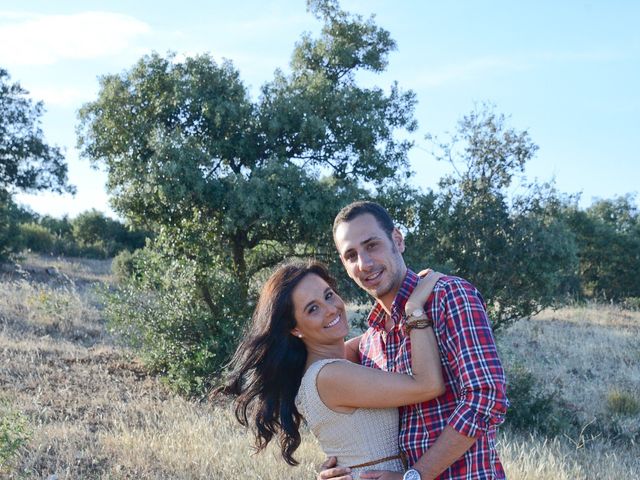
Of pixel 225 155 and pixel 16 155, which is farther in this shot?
pixel 16 155

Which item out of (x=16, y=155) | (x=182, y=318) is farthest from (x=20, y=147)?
(x=182, y=318)

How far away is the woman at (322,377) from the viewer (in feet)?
9.82

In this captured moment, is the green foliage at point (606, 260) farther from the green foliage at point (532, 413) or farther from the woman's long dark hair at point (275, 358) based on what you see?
the woman's long dark hair at point (275, 358)

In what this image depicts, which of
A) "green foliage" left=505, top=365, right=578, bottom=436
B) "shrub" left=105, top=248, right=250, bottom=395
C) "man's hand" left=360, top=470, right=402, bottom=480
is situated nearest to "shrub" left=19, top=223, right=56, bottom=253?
"shrub" left=105, top=248, right=250, bottom=395

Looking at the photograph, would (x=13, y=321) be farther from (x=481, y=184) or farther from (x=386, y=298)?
(x=386, y=298)

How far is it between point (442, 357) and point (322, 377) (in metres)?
0.51

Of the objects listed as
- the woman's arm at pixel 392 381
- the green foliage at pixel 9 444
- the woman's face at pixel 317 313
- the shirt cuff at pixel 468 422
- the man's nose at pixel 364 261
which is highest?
the man's nose at pixel 364 261

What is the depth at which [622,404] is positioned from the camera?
32.6 feet

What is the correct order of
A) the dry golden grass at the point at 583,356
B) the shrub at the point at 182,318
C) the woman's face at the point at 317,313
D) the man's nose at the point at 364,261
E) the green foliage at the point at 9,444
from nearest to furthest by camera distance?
the man's nose at the point at 364,261 → the woman's face at the point at 317,313 → the green foliage at the point at 9,444 → the shrub at the point at 182,318 → the dry golden grass at the point at 583,356

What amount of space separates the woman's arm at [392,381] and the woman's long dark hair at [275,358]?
1.12 ft

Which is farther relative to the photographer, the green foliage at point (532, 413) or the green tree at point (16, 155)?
the green tree at point (16, 155)

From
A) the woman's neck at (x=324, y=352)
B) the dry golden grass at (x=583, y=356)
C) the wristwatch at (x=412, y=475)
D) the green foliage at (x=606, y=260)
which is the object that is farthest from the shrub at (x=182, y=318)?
the green foliage at (x=606, y=260)

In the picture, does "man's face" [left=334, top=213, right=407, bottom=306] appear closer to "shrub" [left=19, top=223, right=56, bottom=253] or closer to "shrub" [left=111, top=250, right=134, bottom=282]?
"shrub" [left=111, top=250, right=134, bottom=282]

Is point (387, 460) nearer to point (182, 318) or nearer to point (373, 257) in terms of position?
point (373, 257)
